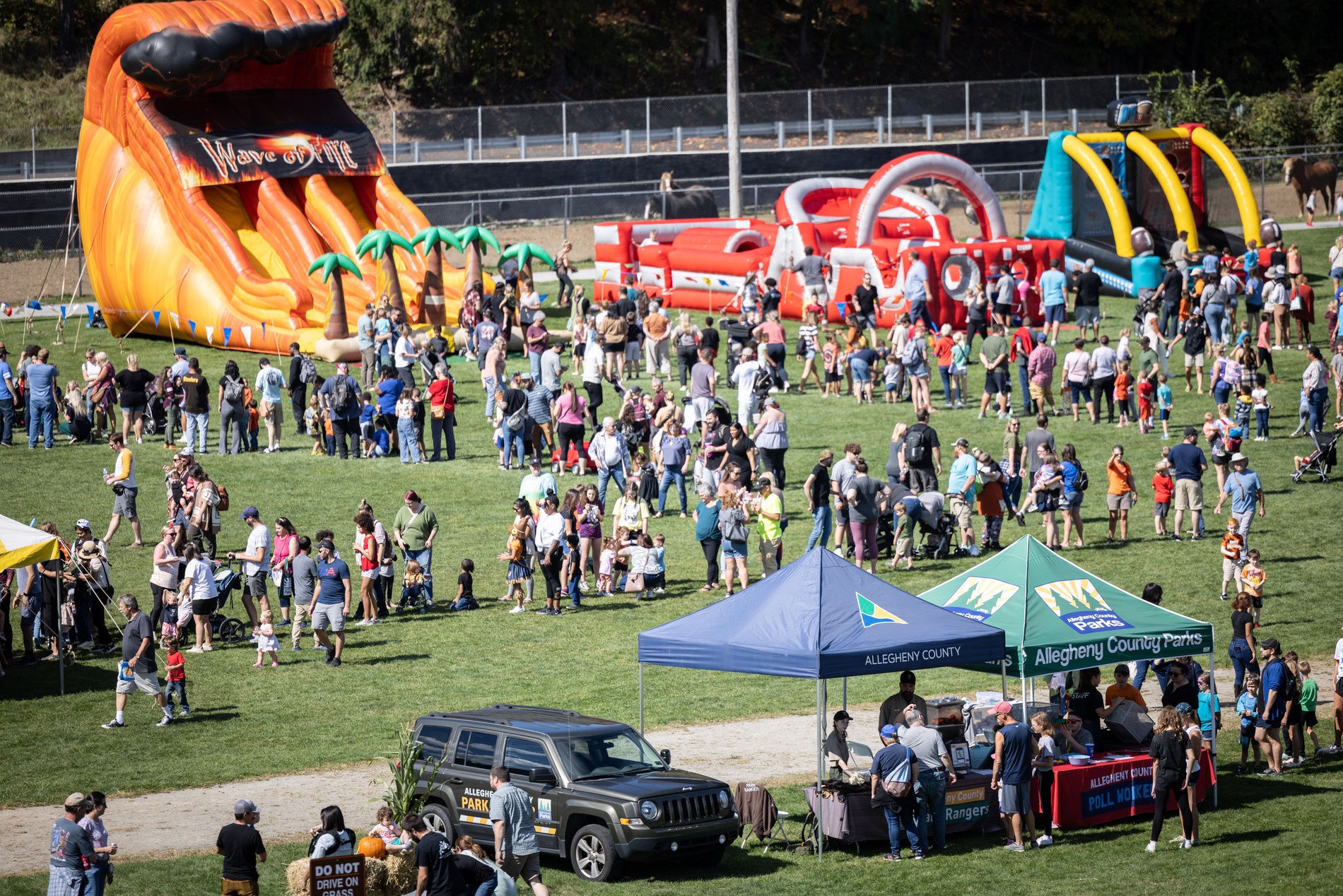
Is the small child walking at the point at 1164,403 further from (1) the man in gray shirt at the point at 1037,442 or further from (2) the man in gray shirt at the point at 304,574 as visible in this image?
(2) the man in gray shirt at the point at 304,574

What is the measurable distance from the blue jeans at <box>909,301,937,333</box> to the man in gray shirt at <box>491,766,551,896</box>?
1983cm

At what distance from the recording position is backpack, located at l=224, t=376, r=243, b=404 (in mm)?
25906

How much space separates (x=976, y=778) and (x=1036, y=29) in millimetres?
59216

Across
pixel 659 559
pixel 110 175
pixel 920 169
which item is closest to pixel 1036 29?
pixel 920 169

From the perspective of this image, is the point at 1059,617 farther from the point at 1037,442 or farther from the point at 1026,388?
the point at 1026,388

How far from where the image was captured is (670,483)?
22516mm

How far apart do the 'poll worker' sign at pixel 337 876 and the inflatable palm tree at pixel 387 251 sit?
21.9 metres

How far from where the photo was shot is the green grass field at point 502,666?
1248cm

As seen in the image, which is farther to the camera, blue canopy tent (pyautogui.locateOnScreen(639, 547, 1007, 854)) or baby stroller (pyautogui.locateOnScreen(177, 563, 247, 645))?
baby stroller (pyautogui.locateOnScreen(177, 563, 247, 645))

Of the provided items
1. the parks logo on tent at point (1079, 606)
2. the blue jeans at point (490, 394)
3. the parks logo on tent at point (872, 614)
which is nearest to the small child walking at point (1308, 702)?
the parks logo on tent at point (1079, 606)

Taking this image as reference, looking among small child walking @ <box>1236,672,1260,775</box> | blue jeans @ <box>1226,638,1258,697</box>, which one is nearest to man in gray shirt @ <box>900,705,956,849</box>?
small child walking @ <box>1236,672,1260,775</box>

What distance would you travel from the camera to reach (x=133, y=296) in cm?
3441

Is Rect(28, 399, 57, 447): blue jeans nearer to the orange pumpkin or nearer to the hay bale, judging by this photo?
the orange pumpkin

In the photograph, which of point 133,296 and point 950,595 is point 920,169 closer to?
point 133,296
